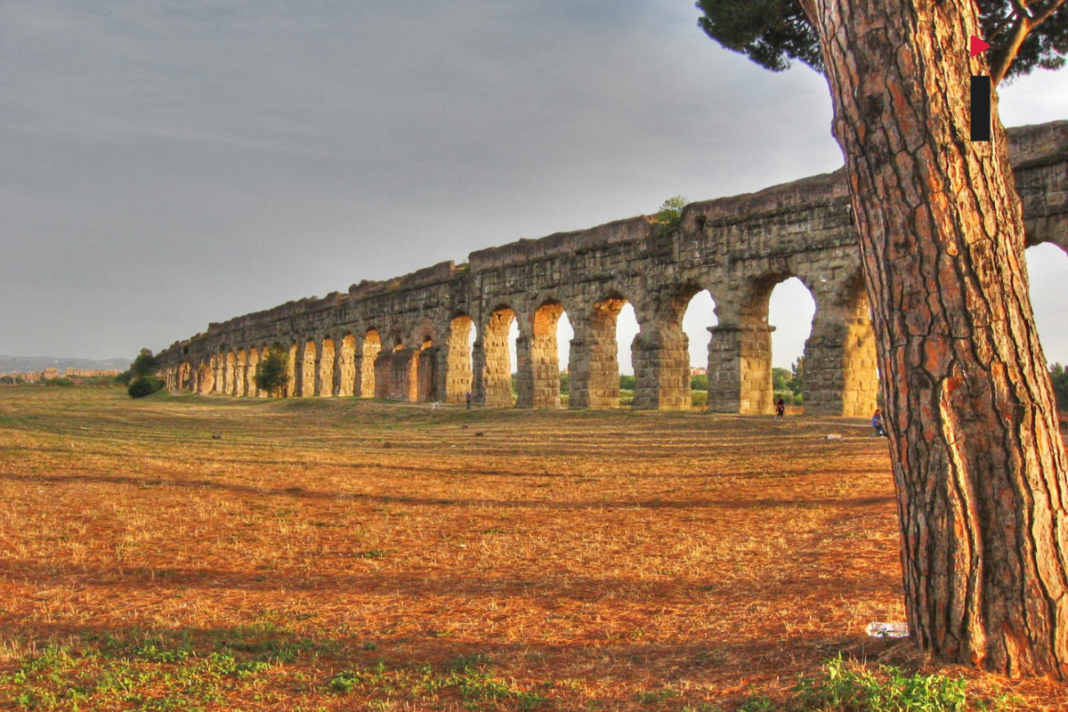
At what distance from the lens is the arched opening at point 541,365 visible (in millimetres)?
24531

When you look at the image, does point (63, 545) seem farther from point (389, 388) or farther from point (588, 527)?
point (389, 388)

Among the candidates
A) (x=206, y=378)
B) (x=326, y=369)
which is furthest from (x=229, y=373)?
(x=326, y=369)

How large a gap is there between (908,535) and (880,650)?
531mm

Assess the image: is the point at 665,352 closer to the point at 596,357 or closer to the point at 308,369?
the point at 596,357

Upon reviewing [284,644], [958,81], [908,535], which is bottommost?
[284,644]

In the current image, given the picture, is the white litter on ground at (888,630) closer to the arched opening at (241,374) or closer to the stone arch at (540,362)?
the stone arch at (540,362)

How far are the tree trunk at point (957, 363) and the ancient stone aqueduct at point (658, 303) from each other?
1077cm

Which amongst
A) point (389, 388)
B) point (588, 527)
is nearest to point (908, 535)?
point (588, 527)

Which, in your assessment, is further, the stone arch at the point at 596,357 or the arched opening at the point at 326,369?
the arched opening at the point at 326,369

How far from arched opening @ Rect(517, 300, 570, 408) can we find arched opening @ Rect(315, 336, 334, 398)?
17.0m

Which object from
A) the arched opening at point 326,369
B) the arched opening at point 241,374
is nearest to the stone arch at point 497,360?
the arched opening at point 326,369

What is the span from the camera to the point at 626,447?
13.8 metres

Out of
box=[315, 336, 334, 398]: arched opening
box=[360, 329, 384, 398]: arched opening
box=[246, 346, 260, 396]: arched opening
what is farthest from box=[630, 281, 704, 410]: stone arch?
box=[246, 346, 260, 396]: arched opening

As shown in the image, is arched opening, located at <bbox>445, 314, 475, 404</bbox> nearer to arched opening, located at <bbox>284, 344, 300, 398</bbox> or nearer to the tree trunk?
arched opening, located at <bbox>284, 344, 300, 398</bbox>
